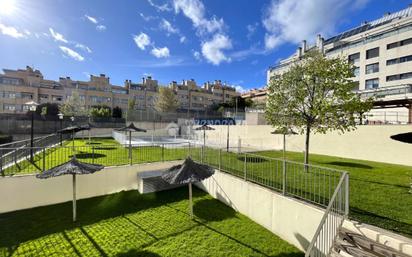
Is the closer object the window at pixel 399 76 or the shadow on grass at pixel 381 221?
the shadow on grass at pixel 381 221

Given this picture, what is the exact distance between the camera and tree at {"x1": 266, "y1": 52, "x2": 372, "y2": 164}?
8.31m

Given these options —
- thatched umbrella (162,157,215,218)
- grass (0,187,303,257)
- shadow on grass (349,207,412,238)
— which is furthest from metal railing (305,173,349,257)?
thatched umbrella (162,157,215,218)

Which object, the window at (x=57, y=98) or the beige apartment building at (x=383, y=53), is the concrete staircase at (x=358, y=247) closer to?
the beige apartment building at (x=383, y=53)

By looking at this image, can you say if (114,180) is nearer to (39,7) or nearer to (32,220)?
(32,220)

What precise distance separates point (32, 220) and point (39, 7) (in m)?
9.35

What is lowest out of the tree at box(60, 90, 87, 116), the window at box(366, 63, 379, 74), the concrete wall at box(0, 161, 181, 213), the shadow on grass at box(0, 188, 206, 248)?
the shadow on grass at box(0, 188, 206, 248)

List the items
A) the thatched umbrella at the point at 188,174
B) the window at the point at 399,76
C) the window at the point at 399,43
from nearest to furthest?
1. the thatched umbrella at the point at 188,174
2. the window at the point at 399,76
3. the window at the point at 399,43

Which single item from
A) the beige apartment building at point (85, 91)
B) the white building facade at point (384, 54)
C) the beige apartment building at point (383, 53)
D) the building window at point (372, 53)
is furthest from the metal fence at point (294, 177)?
the beige apartment building at point (85, 91)

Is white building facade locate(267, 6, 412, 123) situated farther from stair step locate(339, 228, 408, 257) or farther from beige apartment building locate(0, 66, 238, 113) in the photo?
beige apartment building locate(0, 66, 238, 113)

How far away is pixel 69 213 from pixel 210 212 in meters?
4.80

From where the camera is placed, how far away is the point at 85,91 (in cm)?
5391

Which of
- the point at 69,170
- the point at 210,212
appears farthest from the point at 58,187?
the point at 210,212

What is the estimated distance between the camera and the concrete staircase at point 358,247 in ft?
11.4

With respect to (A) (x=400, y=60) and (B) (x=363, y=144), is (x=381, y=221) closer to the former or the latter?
(B) (x=363, y=144)
